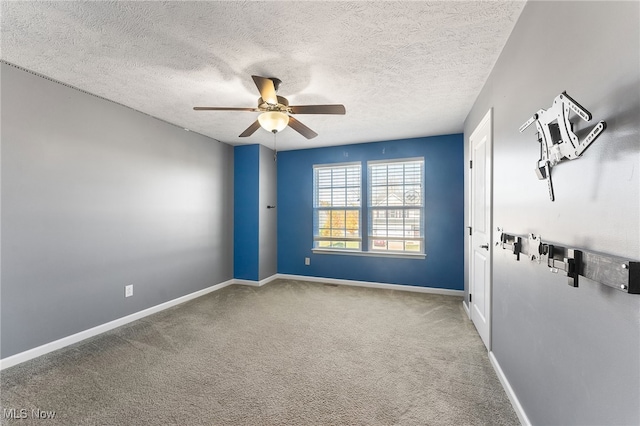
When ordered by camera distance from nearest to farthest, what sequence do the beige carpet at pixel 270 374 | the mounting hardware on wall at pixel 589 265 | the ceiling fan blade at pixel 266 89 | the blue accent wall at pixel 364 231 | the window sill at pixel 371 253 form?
the mounting hardware on wall at pixel 589 265 < the beige carpet at pixel 270 374 < the ceiling fan blade at pixel 266 89 < the blue accent wall at pixel 364 231 < the window sill at pixel 371 253

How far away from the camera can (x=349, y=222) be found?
503 cm

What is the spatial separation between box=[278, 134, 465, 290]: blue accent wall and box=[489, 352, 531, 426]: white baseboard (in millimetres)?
2148

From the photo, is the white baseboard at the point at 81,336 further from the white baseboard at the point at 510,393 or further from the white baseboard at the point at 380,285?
the white baseboard at the point at 510,393

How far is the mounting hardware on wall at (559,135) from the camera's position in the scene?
1.00m

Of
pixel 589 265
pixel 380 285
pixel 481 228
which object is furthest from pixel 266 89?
pixel 380 285

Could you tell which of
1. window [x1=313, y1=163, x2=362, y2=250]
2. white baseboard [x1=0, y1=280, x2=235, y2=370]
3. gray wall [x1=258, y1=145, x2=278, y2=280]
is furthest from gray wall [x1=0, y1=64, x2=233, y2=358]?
window [x1=313, y1=163, x2=362, y2=250]

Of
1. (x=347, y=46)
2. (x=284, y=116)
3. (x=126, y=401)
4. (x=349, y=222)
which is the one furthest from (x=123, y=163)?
(x=349, y=222)

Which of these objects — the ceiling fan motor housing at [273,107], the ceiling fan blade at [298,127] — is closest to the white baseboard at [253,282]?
the ceiling fan blade at [298,127]

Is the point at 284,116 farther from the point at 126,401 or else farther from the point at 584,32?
the point at 126,401

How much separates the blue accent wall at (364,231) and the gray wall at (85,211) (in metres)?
1.69

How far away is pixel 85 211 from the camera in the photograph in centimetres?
284

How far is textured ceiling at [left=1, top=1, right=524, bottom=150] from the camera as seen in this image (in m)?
1.72

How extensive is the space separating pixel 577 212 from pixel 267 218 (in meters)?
4.48

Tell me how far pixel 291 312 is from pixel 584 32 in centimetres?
347
